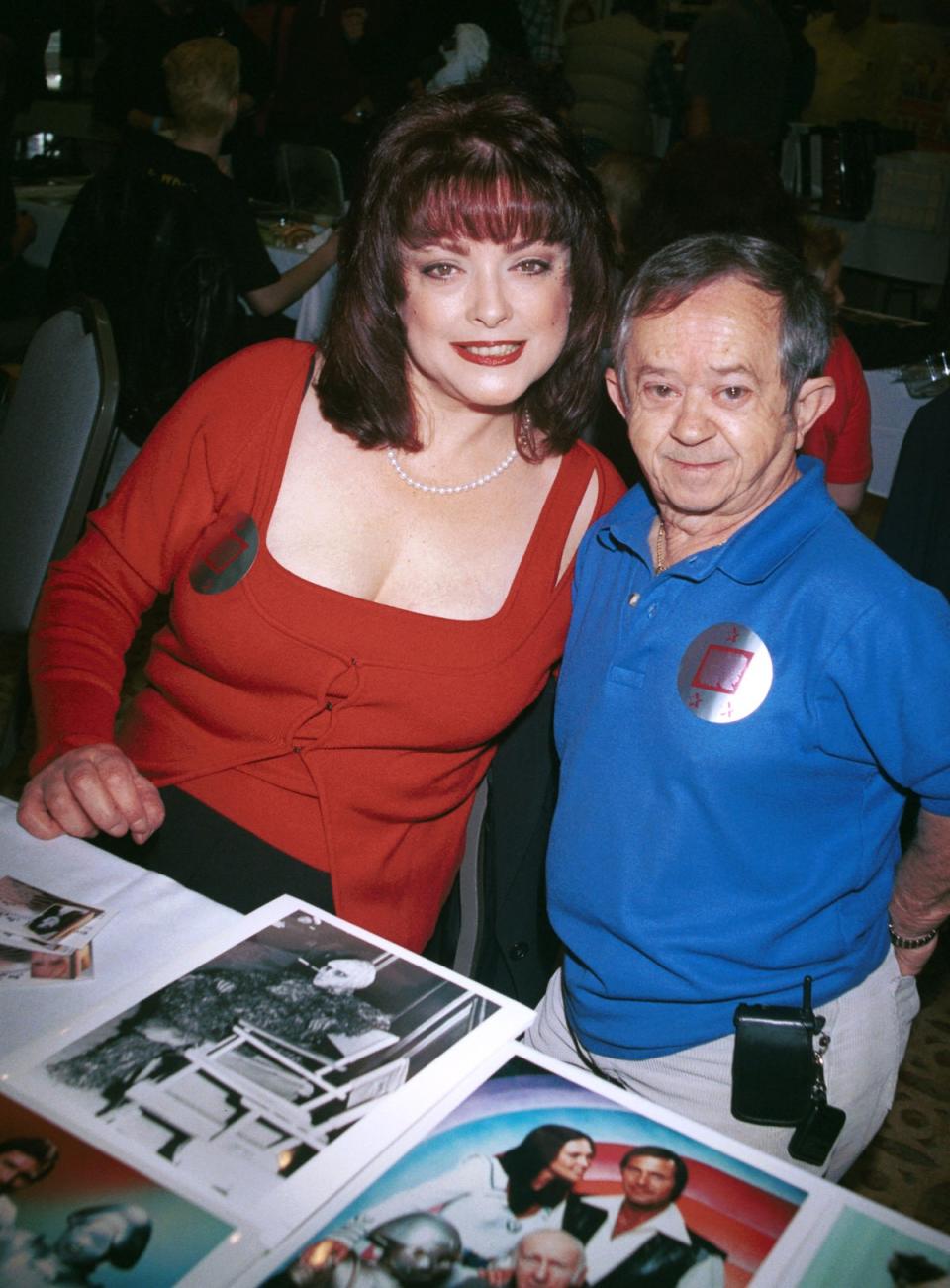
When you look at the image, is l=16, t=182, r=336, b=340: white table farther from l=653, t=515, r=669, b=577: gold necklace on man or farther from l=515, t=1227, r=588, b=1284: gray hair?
l=515, t=1227, r=588, b=1284: gray hair

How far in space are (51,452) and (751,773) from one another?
60.7 inches

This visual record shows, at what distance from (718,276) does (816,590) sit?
0.36m

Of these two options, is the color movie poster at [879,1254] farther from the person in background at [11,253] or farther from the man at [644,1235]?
the person in background at [11,253]

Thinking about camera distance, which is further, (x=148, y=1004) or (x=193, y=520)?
(x=193, y=520)

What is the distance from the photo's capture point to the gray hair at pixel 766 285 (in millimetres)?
1270

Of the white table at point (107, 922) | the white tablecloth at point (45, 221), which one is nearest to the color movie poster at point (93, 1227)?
the white table at point (107, 922)

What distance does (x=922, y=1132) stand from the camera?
240cm

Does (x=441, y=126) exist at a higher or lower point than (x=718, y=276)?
higher

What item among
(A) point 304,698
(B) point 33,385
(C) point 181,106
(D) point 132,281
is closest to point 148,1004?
(A) point 304,698

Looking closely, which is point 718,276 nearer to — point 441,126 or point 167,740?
point 441,126

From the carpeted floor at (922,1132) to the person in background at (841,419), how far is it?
1.16m

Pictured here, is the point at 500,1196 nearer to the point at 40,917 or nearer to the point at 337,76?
the point at 40,917

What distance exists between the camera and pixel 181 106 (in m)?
4.15

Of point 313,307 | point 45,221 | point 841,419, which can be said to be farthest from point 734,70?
point 841,419
